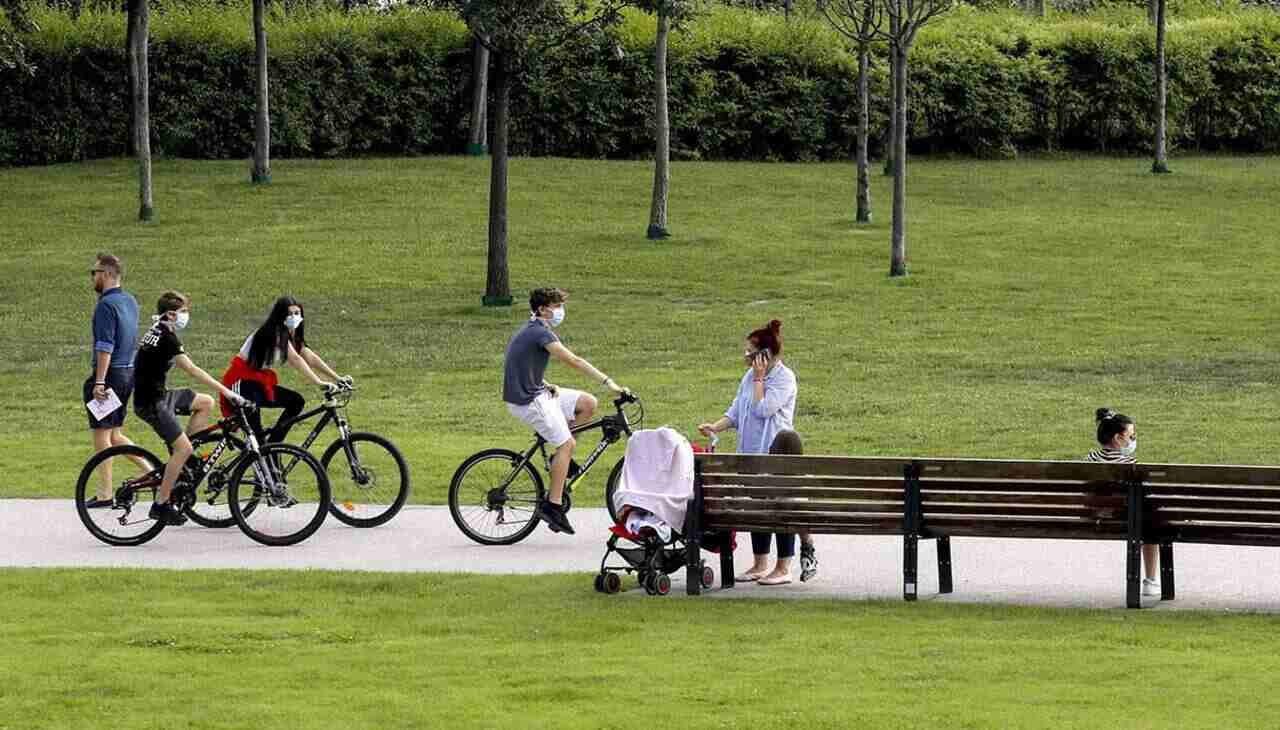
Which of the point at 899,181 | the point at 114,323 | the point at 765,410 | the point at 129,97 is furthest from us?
the point at 129,97

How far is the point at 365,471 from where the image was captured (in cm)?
1394

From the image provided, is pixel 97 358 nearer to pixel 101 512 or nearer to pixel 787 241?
pixel 101 512

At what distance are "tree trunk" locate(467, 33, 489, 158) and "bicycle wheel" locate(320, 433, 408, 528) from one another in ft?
118

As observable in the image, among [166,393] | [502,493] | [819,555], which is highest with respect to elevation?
[166,393]

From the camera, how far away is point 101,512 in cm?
1341

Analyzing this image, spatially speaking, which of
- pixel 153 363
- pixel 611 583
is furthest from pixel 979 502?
pixel 153 363

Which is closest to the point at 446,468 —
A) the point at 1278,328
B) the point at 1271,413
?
the point at 1271,413

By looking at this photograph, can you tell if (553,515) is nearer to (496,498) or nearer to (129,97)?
(496,498)

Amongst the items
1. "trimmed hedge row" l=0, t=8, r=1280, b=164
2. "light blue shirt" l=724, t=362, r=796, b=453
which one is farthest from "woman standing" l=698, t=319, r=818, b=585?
"trimmed hedge row" l=0, t=8, r=1280, b=164

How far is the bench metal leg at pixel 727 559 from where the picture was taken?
11.9 metres

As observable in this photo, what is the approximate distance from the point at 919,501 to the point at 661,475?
4.84 feet

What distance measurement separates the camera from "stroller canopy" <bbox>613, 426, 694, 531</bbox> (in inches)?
460

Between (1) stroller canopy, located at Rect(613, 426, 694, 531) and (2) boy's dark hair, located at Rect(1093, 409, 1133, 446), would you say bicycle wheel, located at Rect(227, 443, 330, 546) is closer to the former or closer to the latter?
(1) stroller canopy, located at Rect(613, 426, 694, 531)

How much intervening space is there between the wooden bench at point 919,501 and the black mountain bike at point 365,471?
9.53 feet
